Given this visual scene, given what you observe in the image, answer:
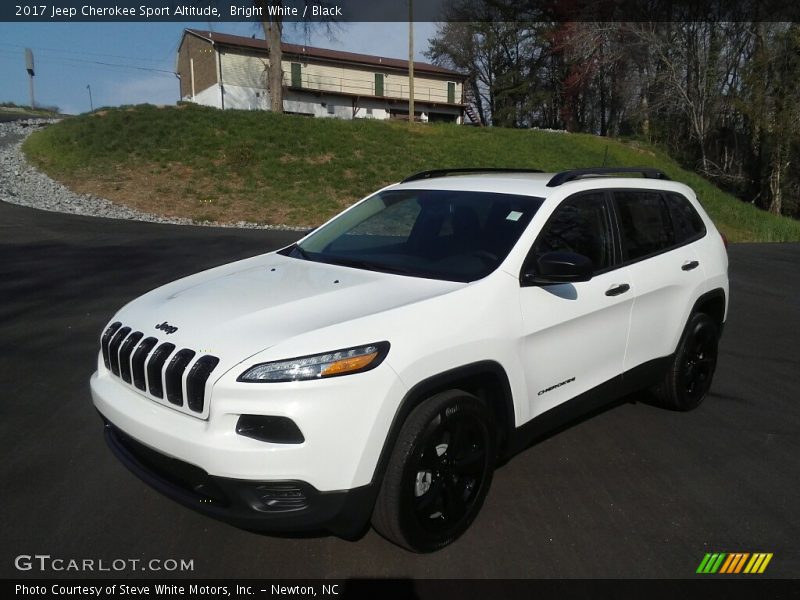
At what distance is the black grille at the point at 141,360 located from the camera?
2941 mm

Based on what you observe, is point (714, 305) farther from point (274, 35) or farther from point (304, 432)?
point (274, 35)

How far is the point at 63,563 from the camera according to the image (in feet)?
9.51

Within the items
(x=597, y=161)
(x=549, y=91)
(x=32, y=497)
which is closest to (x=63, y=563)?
(x=32, y=497)

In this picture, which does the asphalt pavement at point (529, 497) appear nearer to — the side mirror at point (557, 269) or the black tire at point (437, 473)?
the black tire at point (437, 473)

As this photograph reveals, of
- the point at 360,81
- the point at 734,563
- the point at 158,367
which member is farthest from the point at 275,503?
the point at 360,81

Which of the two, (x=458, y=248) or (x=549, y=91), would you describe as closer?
(x=458, y=248)

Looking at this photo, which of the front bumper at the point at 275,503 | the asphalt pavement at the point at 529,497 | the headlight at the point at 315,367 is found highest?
the headlight at the point at 315,367

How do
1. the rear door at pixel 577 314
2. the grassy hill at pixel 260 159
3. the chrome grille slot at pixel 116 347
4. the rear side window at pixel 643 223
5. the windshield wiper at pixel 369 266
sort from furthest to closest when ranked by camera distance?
the grassy hill at pixel 260 159 < the rear side window at pixel 643 223 < the windshield wiper at pixel 369 266 < the rear door at pixel 577 314 < the chrome grille slot at pixel 116 347

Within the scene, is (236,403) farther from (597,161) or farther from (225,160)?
(597,161)

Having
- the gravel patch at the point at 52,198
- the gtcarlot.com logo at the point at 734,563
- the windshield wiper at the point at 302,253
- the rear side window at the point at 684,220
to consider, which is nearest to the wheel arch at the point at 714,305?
the rear side window at the point at 684,220

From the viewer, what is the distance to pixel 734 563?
120 inches

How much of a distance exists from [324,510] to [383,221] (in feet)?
7.54

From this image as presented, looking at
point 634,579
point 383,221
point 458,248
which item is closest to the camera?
point 634,579

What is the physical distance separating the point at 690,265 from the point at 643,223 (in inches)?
Answer: 22.5
